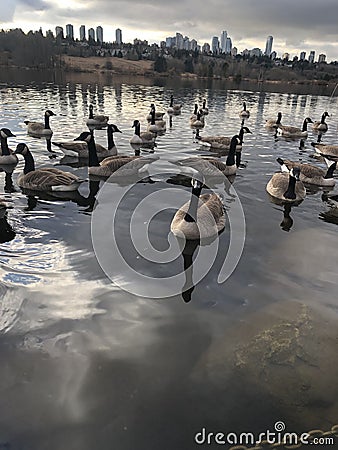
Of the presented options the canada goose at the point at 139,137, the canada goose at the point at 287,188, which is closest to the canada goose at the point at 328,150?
the canada goose at the point at 287,188

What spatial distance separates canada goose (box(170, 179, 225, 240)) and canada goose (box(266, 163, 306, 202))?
3.78 meters

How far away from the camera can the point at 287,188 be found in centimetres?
1346

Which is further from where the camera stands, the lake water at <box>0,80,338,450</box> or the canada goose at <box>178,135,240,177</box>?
the canada goose at <box>178,135,240,177</box>

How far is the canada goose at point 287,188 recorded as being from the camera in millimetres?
13180

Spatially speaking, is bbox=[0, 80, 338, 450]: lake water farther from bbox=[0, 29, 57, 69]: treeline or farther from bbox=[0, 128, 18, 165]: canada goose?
bbox=[0, 29, 57, 69]: treeline

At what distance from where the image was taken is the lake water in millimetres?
5062

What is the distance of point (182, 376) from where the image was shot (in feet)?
18.8

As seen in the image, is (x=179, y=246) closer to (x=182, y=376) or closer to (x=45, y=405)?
(x=182, y=376)

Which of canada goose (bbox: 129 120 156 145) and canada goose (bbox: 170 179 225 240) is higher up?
canada goose (bbox: 129 120 156 145)

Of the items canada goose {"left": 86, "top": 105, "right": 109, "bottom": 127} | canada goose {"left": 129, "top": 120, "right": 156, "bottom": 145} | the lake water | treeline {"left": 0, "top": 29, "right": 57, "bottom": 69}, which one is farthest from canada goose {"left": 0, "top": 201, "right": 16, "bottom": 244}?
treeline {"left": 0, "top": 29, "right": 57, "bottom": 69}

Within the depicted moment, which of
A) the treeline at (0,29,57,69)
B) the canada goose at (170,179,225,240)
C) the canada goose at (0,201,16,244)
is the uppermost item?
the treeline at (0,29,57,69)

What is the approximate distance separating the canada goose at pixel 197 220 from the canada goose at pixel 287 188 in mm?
3779

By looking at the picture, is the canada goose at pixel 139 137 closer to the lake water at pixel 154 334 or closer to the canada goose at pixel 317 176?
the canada goose at pixel 317 176

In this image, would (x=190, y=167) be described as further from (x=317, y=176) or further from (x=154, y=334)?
(x=154, y=334)
